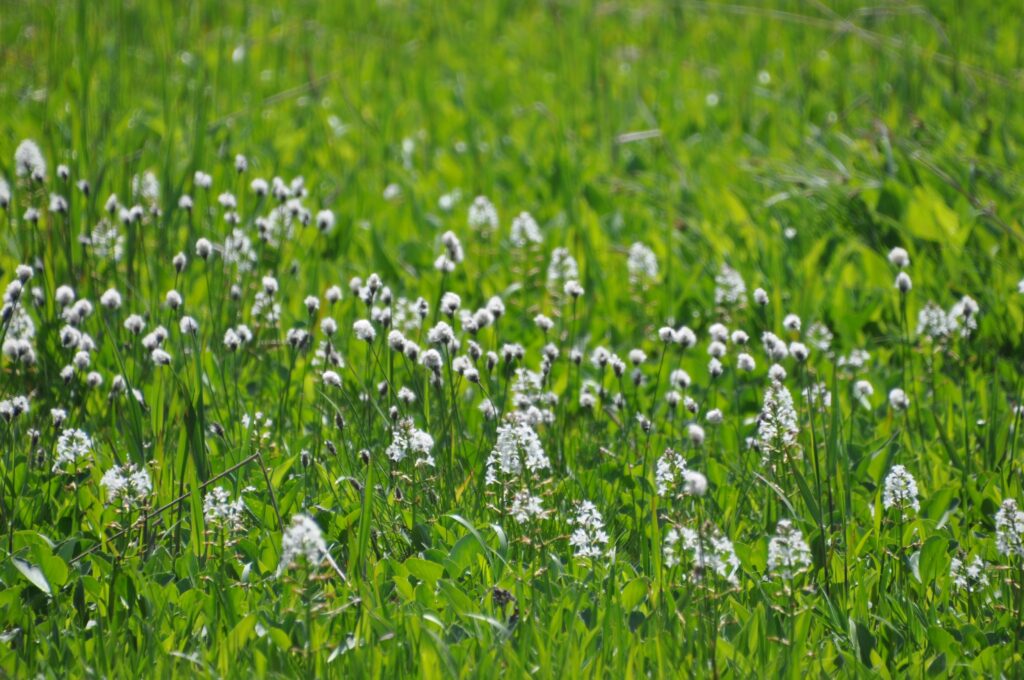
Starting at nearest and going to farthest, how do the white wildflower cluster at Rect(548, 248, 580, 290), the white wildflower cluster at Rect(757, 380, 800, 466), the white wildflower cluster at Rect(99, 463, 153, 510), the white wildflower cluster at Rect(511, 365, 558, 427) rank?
the white wildflower cluster at Rect(99, 463, 153, 510), the white wildflower cluster at Rect(757, 380, 800, 466), the white wildflower cluster at Rect(511, 365, 558, 427), the white wildflower cluster at Rect(548, 248, 580, 290)

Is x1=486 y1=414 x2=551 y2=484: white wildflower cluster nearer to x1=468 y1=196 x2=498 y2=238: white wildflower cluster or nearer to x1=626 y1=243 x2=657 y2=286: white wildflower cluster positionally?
x1=626 y1=243 x2=657 y2=286: white wildflower cluster

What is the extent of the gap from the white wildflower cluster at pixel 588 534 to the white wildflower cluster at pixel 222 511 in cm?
77

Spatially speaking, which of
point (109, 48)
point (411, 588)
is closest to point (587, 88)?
point (109, 48)

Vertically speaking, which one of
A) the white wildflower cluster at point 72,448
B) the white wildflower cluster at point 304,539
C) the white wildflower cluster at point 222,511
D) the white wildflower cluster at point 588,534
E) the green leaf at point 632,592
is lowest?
the green leaf at point 632,592

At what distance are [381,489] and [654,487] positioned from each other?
0.69 m

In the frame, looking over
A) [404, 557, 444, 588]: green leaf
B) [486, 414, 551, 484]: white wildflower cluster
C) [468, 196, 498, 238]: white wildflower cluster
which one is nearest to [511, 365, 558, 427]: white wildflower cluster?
[486, 414, 551, 484]: white wildflower cluster

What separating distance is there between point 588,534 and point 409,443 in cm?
47

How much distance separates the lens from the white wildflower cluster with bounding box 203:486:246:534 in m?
2.58

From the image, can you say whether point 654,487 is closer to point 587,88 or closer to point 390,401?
point 390,401

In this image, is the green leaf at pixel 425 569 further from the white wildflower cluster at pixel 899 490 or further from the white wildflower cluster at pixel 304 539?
the white wildflower cluster at pixel 899 490

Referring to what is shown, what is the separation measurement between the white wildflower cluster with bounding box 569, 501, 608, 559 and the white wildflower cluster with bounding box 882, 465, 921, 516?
67 cm

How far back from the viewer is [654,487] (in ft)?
8.73

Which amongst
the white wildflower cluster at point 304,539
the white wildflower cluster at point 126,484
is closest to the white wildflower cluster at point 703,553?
the white wildflower cluster at point 304,539

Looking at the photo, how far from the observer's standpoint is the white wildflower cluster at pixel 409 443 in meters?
2.63
